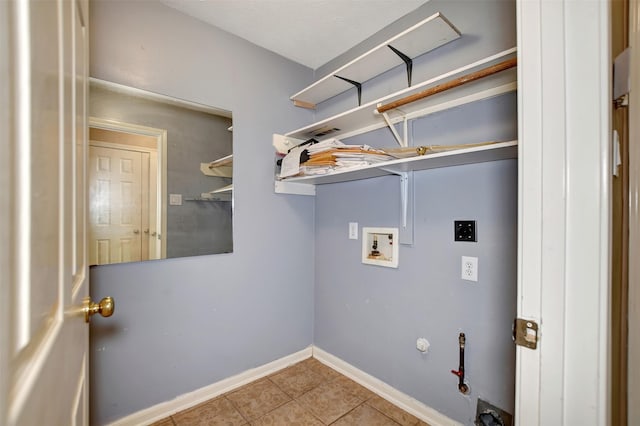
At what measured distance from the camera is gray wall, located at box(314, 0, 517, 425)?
4.25 ft

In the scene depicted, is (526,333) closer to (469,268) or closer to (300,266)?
(469,268)

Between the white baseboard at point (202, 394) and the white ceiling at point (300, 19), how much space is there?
2.33 m

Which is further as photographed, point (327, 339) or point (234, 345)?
point (327, 339)

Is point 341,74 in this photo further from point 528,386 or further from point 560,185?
point 528,386

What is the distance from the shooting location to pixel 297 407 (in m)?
1.66

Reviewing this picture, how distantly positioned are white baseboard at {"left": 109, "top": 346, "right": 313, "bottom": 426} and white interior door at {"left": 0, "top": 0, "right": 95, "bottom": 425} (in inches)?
54.2

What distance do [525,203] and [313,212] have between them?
1.73 meters

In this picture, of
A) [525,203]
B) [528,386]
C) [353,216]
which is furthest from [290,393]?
[525,203]

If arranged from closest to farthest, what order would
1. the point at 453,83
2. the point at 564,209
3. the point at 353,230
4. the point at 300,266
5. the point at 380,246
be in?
the point at 564,209 < the point at 453,83 < the point at 380,246 < the point at 353,230 < the point at 300,266

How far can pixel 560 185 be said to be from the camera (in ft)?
2.01

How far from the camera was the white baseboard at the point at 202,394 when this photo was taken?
4.98ft

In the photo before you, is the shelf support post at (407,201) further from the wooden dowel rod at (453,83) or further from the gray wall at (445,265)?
the wooden dowel rod at (453,83)

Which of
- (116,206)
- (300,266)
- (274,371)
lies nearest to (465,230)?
(300,266)

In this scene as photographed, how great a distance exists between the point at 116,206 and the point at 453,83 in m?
1.78
